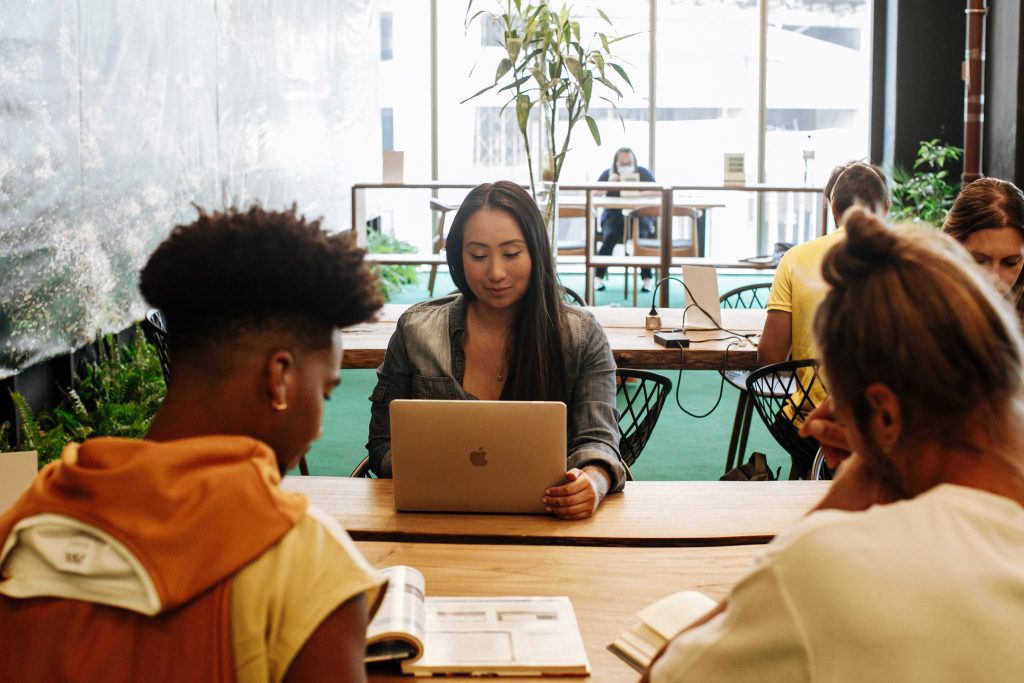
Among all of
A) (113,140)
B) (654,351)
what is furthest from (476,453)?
(113,140)

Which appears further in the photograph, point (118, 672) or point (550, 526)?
point (550, 526)

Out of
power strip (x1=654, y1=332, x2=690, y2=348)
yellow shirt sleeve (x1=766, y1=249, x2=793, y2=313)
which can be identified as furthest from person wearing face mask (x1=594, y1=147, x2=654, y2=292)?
yellow shirt sleeve (x1=766, y1=249, x2=793, y2=313)

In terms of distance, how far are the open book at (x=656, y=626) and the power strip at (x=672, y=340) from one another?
2.29 m

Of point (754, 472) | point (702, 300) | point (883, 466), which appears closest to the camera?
point (883, 466)

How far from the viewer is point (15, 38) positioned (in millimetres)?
3623

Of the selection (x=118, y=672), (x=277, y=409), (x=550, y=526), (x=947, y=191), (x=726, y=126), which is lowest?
(x=550, y=526)

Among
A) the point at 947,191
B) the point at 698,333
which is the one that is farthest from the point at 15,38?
the point at 947,191

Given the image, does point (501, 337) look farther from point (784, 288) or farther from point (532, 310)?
point (784, 288)

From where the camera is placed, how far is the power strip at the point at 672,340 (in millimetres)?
3770

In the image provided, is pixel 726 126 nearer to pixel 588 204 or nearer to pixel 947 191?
pixel 947 191

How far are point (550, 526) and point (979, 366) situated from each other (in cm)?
106

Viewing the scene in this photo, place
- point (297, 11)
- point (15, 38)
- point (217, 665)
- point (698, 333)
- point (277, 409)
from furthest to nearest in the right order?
point (297, 11)
point (698, 333)
point (15, 38)
point (277, 409)
point (217, 665)

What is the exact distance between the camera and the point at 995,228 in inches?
111

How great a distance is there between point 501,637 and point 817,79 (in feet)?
36.5
